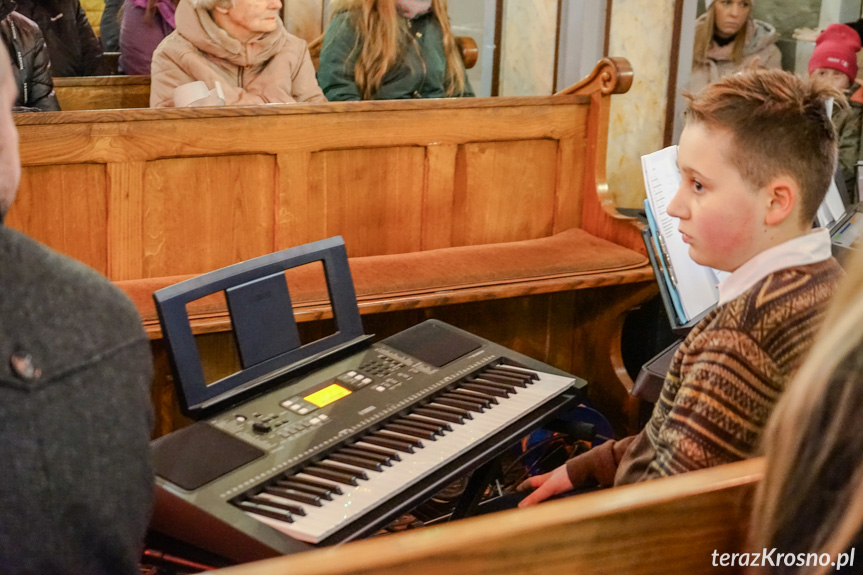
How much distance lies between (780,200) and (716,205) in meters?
0.10

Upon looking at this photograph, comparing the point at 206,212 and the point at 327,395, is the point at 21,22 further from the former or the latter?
the point at 327,395

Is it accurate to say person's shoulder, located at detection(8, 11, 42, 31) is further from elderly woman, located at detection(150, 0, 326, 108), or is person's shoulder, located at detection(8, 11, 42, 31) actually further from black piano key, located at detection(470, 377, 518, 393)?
black piano key, located at detection(470, 377, 518, 393)

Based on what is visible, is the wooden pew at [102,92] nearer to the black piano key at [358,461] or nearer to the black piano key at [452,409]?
the black piano key at [452,409]

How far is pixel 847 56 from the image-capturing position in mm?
4934

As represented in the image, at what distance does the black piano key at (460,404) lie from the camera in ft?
6.35

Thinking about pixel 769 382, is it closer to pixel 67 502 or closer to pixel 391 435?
pixel 391 435

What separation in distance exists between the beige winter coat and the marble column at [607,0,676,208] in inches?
10.2

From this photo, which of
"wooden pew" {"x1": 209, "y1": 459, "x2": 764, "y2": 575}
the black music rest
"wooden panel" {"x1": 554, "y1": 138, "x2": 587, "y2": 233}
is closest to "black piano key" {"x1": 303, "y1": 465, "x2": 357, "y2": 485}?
the black music rest

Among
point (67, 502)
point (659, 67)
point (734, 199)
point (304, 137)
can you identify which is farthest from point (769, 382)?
point (659, 67)

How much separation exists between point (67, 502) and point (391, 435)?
89 centimetres

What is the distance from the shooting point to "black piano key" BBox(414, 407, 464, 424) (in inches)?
73.9

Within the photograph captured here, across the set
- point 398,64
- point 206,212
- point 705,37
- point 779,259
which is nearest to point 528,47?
point 705,37

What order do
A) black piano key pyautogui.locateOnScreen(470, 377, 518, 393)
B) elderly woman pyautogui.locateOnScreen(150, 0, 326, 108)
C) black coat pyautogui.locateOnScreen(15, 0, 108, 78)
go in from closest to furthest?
1. black piano key pyautogui.locateOnScreen(470, 377, 518, 393)
2. elderly woman pyautogui.locateOnScreen(150, 0, 326, 108)
3. black coat pyautogui.locateOnScreen(15, 0, 108, 78)

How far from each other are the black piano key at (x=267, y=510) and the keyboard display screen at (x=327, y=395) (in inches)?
13.5
